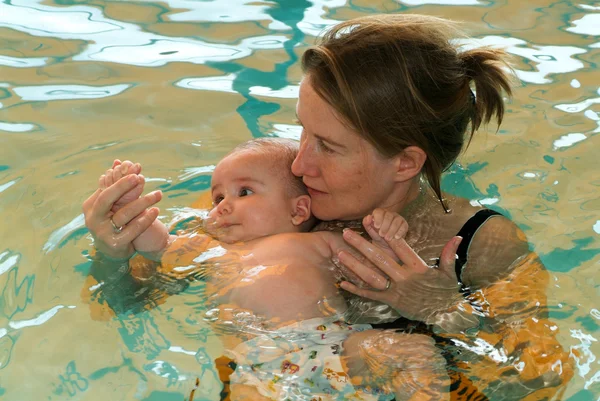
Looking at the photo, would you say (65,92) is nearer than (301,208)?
No

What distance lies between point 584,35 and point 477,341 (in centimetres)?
347

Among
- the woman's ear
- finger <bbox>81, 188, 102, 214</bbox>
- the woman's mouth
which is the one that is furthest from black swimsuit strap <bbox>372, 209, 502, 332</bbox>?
finger <bbox>81, 188, 102, 214</bbox>

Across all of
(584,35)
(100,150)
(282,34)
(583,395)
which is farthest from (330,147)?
(584,35)

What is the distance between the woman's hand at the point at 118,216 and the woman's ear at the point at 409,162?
88cm

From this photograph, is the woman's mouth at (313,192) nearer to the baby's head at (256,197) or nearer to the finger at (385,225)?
the baby's head at (256,197)

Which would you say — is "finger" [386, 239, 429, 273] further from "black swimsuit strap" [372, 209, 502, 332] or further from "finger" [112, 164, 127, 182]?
"finger" [112, 164, 127, 182]

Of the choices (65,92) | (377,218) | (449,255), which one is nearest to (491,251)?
(449,255)

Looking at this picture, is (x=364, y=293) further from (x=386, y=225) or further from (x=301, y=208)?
(x=301, y=208)

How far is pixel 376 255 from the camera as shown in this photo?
9.70ft

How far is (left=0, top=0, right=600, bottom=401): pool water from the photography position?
9.54 feet

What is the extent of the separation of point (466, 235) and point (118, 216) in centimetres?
123

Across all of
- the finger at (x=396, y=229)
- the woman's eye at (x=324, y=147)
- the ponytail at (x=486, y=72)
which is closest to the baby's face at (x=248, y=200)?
the woman's eye at (x=324, y=147)

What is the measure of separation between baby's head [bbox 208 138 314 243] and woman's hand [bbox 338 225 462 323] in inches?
14.2

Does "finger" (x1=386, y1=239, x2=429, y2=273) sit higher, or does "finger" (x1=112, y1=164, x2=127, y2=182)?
"finger" (x1=112, y1=164, x2=127, y2=182)
